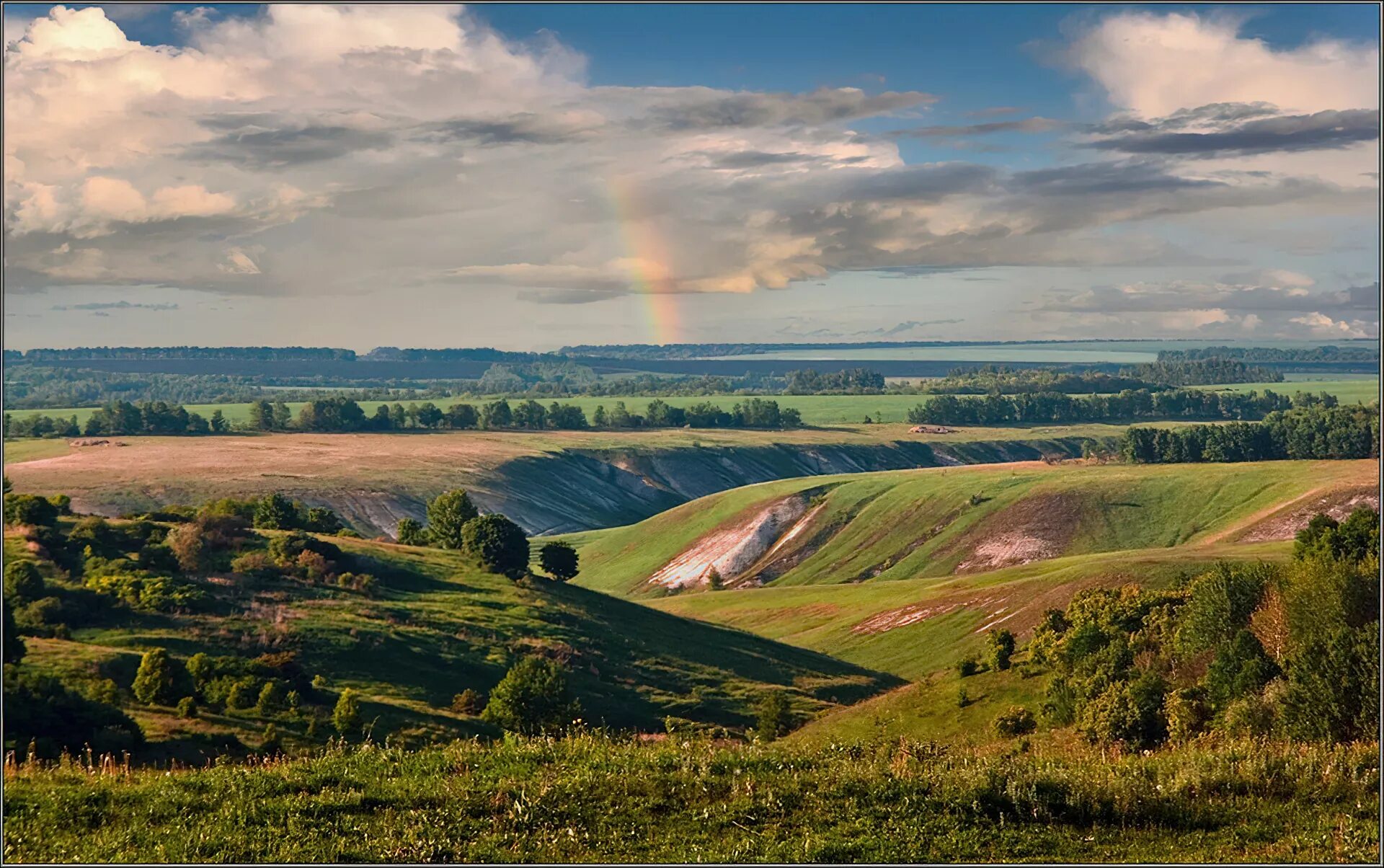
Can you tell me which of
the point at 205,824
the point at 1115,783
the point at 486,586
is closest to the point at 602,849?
the point at 205,824

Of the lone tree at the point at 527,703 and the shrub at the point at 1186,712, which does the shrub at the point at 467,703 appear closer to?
the lone tree at the point at 527,703

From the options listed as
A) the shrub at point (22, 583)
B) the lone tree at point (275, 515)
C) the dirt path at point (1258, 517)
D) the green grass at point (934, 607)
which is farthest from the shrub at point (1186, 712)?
the dirt path at point (1258, 517)

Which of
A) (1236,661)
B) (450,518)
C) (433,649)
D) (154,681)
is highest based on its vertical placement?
(1236,661)

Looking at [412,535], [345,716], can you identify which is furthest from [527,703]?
[412,535]

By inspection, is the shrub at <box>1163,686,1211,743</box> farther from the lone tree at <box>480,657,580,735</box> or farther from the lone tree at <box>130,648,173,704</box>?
the lone tree at <box>130,648,173,704</box>

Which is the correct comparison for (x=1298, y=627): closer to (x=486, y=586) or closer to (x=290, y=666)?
(x=290, y=666)

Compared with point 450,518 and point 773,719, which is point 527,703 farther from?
→ point 450,518

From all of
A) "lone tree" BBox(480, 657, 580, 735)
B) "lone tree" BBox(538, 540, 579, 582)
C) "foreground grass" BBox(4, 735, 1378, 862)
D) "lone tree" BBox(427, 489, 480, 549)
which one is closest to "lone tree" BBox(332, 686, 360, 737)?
"lone tree" BBox(480, 657, 580, 735)
